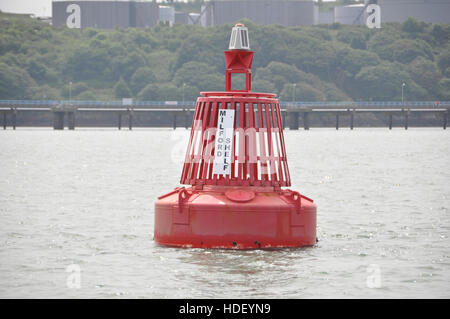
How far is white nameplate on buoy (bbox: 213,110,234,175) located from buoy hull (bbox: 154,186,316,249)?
0.43 metres

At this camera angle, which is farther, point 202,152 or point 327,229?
point 327,229

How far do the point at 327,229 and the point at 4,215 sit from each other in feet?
33.8

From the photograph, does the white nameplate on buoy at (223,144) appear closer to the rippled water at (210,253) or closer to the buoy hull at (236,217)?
the buoy hull at (236,217)

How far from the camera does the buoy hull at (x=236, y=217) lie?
20250mm

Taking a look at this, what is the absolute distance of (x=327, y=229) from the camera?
26984 millimetres

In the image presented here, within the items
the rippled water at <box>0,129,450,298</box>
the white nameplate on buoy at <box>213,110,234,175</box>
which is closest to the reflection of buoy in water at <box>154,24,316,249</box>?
the white nameplate on buoy at <box>213,110,234,175</box>

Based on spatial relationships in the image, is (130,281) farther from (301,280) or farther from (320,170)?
(320,170)

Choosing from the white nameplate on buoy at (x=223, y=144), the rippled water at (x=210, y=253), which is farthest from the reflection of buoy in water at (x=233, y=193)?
the rippled water at (x=210, y=253)

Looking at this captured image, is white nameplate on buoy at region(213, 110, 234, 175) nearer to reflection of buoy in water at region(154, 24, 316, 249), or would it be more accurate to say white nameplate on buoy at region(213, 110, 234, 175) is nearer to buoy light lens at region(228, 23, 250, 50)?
reflection of buoy in water at region(154, 24, 316, 249)

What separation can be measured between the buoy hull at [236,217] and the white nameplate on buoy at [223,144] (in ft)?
1.41

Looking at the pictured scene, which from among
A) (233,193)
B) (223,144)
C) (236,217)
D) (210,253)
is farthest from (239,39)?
(210,253)

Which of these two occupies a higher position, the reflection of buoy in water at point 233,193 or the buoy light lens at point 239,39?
the buoy light lens at point 239,39

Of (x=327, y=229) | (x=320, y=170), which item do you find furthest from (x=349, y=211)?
(x=320, y=170)

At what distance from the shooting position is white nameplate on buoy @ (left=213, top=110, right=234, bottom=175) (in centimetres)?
2091
